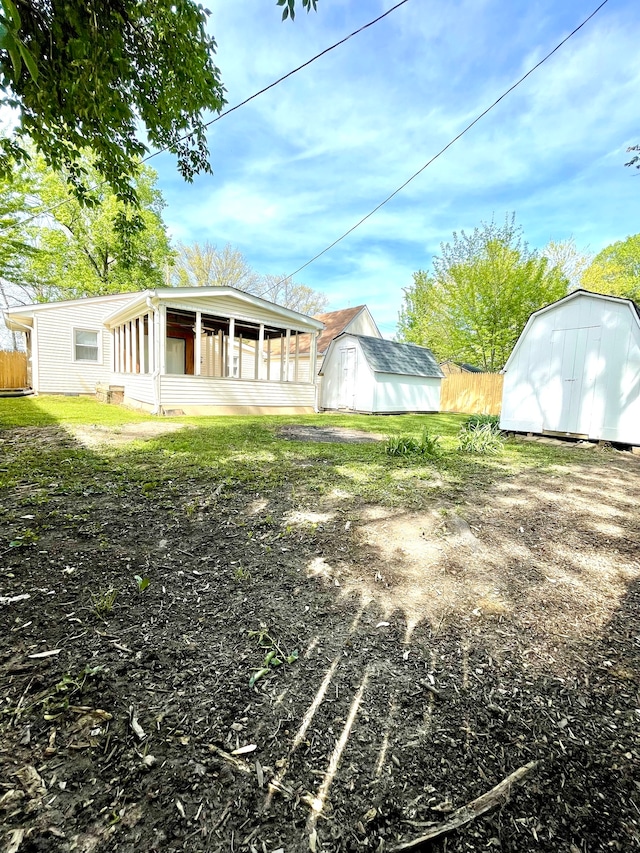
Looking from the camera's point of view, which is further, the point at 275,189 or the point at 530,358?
the point at 275,189

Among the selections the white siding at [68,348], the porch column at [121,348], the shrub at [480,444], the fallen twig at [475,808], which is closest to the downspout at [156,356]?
the porch column at [121,348]

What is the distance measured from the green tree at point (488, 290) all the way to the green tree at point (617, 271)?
5.28 metres

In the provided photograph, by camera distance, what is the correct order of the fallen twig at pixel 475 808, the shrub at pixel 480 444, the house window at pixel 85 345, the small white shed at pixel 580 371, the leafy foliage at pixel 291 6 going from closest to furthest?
the fallen twig at pixel 475 808, the leafy foliage at pixel 291 6, the shrub at pixel 480 444, the small white shed at pixel 580 371, the house window at pixel 85 345

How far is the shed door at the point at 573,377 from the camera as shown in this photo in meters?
7.36

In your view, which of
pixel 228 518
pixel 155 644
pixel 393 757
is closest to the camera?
pixel 393 757

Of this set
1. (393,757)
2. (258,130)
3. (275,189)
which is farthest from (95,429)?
(275,189)

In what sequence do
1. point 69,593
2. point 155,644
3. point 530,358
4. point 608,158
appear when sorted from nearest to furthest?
point 155,644, point 69,593, point 530,358, point 608,158

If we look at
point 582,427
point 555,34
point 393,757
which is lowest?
point 393,757

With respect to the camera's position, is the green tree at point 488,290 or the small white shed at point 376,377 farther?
the green tree at point 488,290

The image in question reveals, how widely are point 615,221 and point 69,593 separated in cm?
2590

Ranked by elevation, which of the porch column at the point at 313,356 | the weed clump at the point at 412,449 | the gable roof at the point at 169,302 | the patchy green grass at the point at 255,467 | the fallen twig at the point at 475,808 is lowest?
the fallen twig at the point at 475,808

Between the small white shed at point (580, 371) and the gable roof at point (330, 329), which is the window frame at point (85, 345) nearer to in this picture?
the gable roof at point (330, 329)

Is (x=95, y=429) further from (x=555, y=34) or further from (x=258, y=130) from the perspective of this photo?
(x=555, y=34)

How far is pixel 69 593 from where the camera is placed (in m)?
1.78
